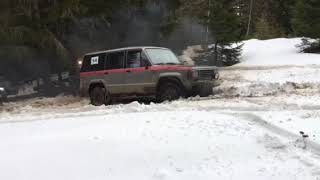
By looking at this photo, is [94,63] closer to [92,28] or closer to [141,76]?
[141,76]

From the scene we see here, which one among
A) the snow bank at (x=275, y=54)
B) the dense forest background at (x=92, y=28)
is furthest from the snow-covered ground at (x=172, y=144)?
the snow bank at (x=275, y=54)

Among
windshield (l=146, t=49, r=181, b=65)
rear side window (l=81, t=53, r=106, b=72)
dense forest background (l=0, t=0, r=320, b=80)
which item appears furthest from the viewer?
dense forest background (l=0, t=0, r=320, b=80)

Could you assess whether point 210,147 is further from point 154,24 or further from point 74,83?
point 154,24

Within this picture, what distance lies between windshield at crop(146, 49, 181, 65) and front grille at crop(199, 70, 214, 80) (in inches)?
43.0

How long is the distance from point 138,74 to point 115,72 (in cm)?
101

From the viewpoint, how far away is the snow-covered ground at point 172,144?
8.59 metres

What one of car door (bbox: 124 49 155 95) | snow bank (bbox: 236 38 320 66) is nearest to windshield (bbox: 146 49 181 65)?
car door (bbox: 124 49 155 95)

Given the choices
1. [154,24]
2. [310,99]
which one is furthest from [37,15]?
[310,99]

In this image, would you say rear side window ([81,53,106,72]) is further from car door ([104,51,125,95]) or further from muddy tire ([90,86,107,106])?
muddy tire ([90,86,107,106])

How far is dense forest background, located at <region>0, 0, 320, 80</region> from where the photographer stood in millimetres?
22734

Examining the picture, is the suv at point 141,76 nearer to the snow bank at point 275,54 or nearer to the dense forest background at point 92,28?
the dense forest background at point 92,28

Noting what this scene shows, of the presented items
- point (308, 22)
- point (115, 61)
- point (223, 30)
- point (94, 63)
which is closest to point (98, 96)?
point (94, 63)

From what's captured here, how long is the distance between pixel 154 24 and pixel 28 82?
24.4ft

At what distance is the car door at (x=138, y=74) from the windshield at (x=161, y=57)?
207mm
